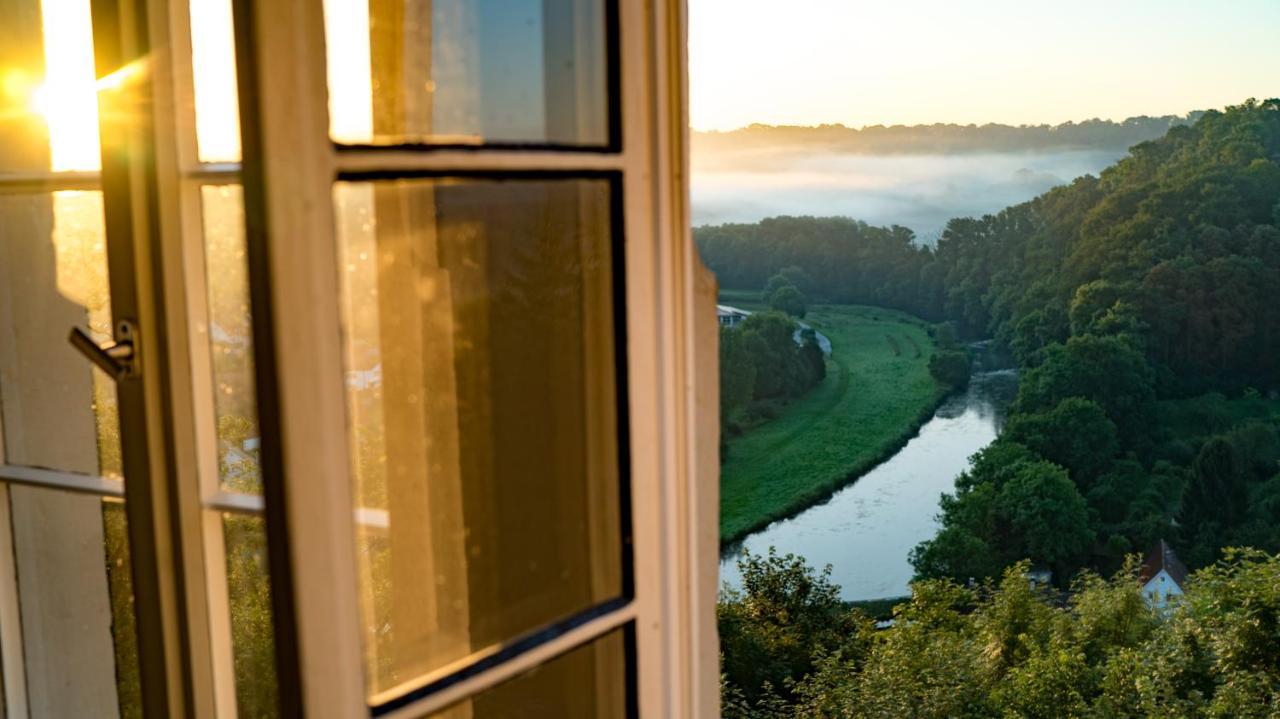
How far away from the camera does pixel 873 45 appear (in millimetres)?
15883

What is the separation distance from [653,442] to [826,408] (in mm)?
13827

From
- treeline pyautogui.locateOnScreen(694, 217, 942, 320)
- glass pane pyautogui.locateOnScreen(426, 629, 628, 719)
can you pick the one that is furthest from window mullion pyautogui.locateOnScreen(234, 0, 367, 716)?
treeline pyautogui.locateOnScreen(694, 217, 942, 320)

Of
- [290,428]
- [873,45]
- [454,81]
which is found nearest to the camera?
[290,428]

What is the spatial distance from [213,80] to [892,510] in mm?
13343

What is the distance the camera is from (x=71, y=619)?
158 centimetres

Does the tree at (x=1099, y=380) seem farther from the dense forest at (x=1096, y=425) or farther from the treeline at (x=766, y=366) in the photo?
the treeline at (x=766, y=366)

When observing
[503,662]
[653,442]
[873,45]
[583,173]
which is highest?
[873,45]

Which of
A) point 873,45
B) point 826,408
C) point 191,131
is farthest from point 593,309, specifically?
point 873,45

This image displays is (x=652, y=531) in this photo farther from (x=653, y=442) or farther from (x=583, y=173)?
(x=583, y=173)

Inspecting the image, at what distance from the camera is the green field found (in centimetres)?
1430

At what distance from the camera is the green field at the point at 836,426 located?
14305 mm

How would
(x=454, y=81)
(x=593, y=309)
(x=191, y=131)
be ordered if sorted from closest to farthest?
1. (x=454, y=81)
2. (x=593, y=309)
3. (x=191, y=131)

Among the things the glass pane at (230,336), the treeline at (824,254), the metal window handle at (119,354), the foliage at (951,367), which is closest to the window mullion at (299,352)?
the metal window handle at (119,354)

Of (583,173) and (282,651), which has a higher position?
(583,173)
